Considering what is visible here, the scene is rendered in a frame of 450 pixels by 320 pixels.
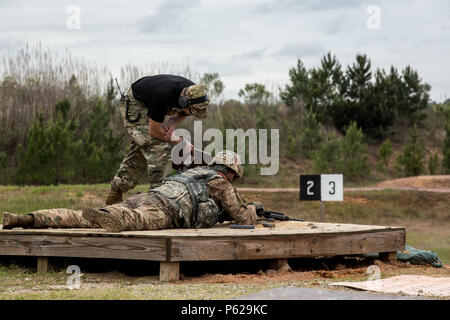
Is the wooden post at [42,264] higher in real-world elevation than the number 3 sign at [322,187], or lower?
lower

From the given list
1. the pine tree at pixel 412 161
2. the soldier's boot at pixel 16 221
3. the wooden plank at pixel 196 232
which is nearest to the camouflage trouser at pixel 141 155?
the wooden plank at pixel 196 232

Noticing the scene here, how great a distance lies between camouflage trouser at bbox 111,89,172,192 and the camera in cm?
776

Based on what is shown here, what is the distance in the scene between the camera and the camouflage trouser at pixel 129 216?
6.31 meters

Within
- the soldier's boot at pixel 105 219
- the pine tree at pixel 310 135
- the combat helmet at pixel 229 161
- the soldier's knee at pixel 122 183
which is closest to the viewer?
the soldier's boot at pixel 105 219

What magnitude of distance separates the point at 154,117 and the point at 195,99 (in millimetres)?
510

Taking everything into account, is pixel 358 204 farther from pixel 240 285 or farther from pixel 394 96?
pixel 394 96

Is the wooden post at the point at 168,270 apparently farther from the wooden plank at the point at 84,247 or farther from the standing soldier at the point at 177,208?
the standing soldier at the point at 177,208

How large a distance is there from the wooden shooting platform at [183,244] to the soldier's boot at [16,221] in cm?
11

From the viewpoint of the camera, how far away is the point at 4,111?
21.8m

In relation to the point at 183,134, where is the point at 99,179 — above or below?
below

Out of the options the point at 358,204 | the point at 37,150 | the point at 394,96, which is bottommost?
the point at 358,204
